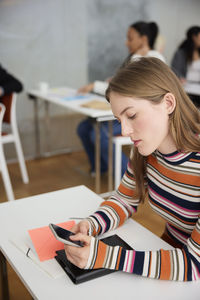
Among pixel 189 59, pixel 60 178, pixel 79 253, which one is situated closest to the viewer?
pixel 79 253

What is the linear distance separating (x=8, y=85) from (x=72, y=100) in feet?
1.80

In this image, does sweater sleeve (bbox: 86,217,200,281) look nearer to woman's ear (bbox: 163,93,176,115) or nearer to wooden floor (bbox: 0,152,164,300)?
woman's ear (bbox: 163,93,176,115)

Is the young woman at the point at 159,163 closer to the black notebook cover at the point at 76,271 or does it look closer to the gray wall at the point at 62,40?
the black notebook cover at the point at 76,271

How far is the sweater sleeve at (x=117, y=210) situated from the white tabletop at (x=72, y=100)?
4.42ft

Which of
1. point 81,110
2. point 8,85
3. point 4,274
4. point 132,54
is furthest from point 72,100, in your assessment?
point 4,274

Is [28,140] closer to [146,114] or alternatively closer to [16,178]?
[16,178]

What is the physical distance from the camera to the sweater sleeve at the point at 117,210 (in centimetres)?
108

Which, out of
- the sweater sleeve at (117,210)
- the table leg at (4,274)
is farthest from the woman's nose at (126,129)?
the table leg at (4,274)

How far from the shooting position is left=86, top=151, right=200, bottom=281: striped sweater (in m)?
0.87

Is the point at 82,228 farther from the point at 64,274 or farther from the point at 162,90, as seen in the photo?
the point at 162,90

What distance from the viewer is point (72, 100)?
2.99 meters

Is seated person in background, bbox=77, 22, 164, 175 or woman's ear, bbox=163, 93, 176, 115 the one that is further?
seated person in background, bbox=77, 22, 164, 175

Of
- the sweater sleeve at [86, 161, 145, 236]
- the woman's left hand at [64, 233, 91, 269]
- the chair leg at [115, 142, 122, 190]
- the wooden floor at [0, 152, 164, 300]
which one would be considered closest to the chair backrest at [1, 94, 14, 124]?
the wooden floor at [0, 152, 164, 300]

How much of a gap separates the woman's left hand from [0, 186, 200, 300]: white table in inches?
1.9
